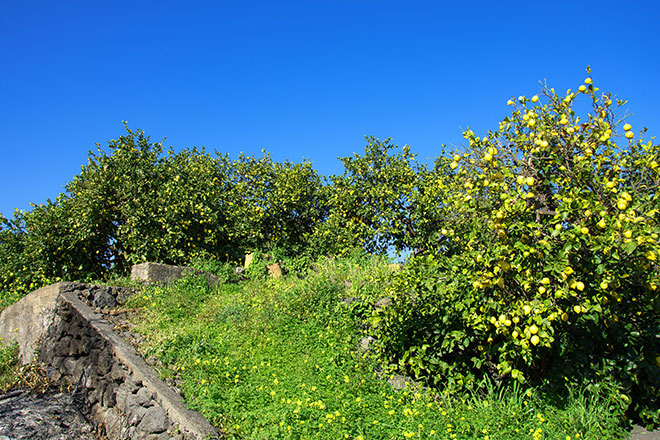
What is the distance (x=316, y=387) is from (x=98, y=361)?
340 centimetres

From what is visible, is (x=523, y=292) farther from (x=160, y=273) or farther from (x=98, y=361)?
(x=160, y=273)

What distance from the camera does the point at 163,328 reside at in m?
7.00

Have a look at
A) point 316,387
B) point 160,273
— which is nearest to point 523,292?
point 316,387

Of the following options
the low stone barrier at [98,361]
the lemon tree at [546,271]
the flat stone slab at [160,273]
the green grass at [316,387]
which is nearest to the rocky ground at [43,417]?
the low stone barrier at [98,361]

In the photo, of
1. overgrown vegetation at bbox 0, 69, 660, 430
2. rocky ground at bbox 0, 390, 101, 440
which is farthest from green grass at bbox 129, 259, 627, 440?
rocky ground at bbox 0, 390, 101, 440

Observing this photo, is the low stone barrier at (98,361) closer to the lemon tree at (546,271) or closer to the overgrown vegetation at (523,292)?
the overgrown vegetation at (523,292)

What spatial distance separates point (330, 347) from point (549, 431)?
2747mm

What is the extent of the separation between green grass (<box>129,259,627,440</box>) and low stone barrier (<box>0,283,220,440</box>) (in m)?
0.26

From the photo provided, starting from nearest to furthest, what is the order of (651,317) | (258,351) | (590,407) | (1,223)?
(590,407) → (651,317) → (258,351) → (1,223)

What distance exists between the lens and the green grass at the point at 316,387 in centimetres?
455

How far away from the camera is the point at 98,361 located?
21.2ft

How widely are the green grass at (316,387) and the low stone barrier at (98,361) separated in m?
0.26

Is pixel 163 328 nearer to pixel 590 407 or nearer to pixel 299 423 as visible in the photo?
pixel 299 423

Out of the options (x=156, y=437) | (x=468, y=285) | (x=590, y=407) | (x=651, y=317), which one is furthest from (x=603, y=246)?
(x=156, y=437)
